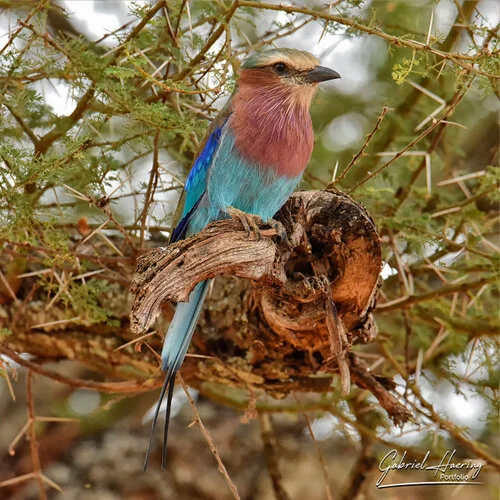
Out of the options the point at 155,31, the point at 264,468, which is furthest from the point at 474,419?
the point at 155,31

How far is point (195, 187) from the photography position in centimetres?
269

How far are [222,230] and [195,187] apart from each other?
0.54 meters

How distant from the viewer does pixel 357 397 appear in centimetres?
317

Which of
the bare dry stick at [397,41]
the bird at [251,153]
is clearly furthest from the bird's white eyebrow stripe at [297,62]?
the bare dry stick at [397,41]

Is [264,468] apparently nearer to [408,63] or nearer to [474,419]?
[474,419]

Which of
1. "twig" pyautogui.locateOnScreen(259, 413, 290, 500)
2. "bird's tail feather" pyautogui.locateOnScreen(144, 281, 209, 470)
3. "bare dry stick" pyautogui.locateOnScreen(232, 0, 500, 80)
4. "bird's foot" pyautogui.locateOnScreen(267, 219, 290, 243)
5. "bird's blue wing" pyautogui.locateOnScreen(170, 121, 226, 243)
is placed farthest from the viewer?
"twig" pyautogui.locateOnScreen(259, 413, 290, 500)

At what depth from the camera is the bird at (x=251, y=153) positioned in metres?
2.54

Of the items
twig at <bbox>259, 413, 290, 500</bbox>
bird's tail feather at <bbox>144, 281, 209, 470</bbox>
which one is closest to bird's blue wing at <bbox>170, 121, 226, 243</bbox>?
bird's tail feather at <bbox>144, 281, 209, 470</bbox>

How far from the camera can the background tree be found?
235 cm

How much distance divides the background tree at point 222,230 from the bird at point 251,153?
0.10 meters

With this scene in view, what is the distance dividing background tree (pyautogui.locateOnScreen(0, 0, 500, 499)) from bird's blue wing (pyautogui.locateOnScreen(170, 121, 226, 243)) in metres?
0.09

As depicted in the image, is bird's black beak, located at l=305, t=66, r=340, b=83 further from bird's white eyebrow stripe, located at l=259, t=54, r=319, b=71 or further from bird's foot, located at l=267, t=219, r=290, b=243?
bird's foot, located at l=267, t=219, r=290, b=243

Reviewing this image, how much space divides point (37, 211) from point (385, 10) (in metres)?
1.72

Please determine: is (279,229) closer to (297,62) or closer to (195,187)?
(195,187)
